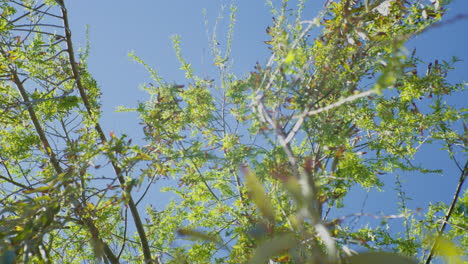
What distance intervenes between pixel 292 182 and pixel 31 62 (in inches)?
125

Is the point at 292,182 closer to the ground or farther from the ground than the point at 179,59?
closer to the ground

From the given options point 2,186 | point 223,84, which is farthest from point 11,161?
point 223,84

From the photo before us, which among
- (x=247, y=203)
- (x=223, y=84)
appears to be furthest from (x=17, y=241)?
(x=223, y=84)

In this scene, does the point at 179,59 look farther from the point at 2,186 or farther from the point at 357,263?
the point at 357,263

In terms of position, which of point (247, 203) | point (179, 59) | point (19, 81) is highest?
point (179, 59)

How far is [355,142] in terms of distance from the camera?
3988 millimetres

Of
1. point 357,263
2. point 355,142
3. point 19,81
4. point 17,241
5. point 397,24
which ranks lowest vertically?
point 357,263

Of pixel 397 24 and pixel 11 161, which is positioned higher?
pixel 11 161

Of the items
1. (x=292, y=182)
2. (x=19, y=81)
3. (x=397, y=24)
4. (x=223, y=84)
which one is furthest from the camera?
(x=223, y=84)

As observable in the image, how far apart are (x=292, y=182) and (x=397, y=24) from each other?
276 centimetres

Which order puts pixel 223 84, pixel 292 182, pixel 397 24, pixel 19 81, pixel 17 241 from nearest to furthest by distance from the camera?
pixel 292 182 < pixel 17 241 < pixel 397 24 < pixel 19 81 < pixel 223 84

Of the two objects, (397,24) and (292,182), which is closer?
(292,182)

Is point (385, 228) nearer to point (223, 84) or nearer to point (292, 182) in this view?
point (223, 84)

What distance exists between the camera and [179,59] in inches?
178
